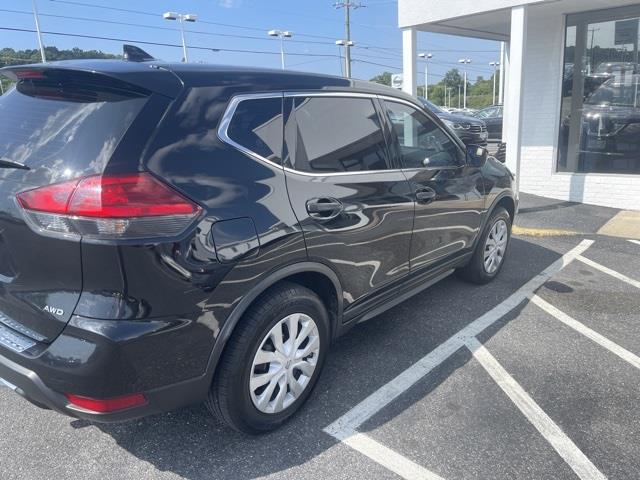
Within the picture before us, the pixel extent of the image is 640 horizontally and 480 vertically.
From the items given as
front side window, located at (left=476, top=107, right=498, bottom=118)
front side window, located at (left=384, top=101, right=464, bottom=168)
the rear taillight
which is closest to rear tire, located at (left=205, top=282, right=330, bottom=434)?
the rear taillight

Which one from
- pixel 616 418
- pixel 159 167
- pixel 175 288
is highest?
pixel 159 167

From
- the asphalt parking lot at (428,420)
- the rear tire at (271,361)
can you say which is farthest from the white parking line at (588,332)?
the rear tire at (271,361)

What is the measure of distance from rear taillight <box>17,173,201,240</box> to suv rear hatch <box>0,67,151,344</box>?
39 mm

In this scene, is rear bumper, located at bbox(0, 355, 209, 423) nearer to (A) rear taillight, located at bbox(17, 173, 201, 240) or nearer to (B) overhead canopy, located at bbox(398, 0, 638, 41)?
(A) rear taillight, located at bbox(17, 173, 201, 240)

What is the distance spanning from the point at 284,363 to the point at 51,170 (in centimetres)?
138

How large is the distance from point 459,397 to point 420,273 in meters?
0.98

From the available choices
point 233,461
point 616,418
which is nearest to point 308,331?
point 233,461

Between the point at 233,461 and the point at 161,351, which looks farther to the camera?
the point at 233,461

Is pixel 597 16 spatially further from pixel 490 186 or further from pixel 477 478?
pixel 477 478

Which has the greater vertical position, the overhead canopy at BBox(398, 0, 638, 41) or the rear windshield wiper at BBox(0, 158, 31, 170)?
the overhead canopy at BBox(398, 0, 638, 41)

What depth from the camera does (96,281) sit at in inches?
78.3

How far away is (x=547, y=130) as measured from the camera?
8586mm

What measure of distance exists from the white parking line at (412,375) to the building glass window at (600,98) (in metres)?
4.19

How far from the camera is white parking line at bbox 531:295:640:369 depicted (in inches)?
137
